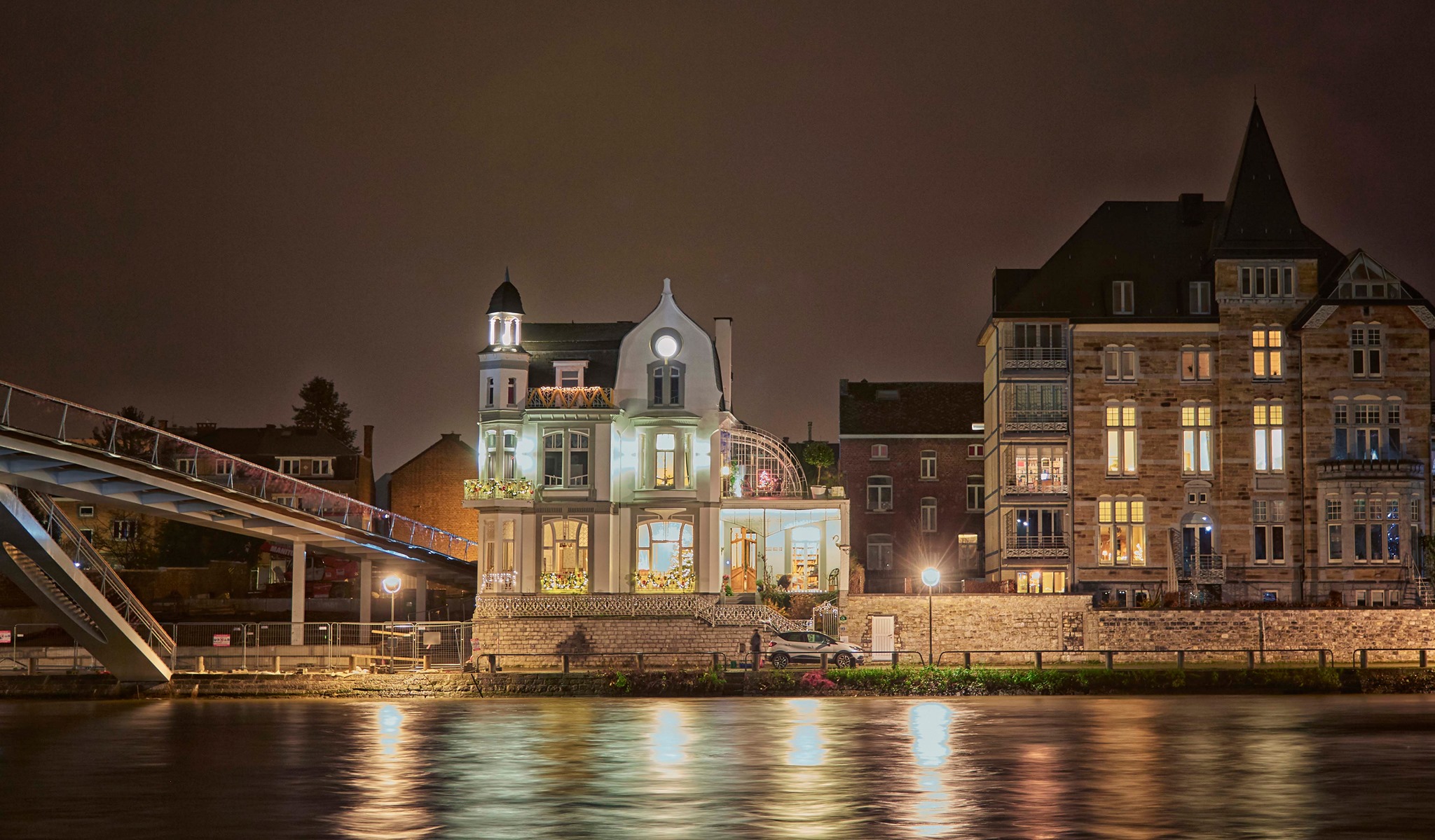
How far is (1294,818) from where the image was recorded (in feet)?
64.0

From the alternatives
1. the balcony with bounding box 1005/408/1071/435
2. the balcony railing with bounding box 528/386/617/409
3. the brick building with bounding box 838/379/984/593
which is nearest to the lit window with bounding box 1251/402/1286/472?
the balcony with bounding box 1005/408/1071/435

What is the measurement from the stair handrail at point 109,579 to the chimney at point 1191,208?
44.4 metres

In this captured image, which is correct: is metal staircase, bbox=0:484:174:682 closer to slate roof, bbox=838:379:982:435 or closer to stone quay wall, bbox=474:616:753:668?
stone quay wall, bbox=474:616:753:668

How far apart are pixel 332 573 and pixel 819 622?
41930 millimetres

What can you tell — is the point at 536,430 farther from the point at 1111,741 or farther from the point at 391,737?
the point at 1111,741

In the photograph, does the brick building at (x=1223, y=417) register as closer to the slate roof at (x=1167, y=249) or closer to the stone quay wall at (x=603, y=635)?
the slate roof at (x=1167, y=249)

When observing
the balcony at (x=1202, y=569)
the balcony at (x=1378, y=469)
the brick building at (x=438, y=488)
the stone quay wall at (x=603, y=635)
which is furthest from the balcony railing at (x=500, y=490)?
the brick building at (x=438, y=488)

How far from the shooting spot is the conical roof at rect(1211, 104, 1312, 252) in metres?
62.5

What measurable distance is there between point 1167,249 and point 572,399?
2694cm

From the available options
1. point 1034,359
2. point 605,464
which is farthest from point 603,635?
point 1034,359

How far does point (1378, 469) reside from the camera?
60.0m

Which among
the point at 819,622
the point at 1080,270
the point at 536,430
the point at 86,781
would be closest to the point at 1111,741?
the point at 86,781

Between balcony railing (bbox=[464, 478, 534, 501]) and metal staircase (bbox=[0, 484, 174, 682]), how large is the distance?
41.3 ft

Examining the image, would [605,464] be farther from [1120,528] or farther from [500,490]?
[1120,528]
